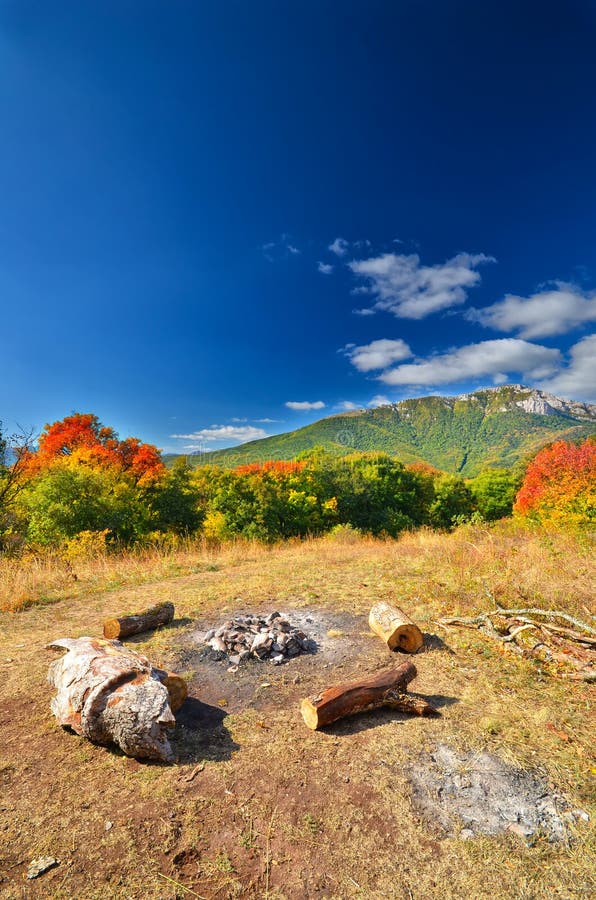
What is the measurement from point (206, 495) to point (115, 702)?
1415 centimetres

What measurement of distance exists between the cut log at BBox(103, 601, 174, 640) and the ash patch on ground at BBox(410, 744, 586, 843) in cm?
427

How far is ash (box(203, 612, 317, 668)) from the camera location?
4.99 m

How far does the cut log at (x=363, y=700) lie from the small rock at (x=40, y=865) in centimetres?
202

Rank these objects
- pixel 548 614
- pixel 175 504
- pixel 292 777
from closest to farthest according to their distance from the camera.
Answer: pixel 292 777 → pixel 548 614 → pixel 175 504

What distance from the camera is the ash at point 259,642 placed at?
4988mm

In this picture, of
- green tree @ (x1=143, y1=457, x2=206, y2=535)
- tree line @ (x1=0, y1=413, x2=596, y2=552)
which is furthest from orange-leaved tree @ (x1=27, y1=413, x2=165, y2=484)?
green tree @ (x1=143, y1=457, x2=206, y2=535)

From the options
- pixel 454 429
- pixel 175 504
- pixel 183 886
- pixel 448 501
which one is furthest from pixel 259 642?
pixel 454 429

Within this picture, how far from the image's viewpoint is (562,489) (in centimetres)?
1725

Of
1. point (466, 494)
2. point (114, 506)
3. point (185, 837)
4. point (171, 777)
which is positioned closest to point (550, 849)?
point (185, 837)

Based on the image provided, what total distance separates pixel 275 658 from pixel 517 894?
10.4 ft

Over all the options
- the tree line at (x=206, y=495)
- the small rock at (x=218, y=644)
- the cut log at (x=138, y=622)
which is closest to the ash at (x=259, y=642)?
the small rock at (x=218, y=644)

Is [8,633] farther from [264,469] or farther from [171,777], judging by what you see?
[264,469]

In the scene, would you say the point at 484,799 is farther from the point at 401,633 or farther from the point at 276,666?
the point at 276,666

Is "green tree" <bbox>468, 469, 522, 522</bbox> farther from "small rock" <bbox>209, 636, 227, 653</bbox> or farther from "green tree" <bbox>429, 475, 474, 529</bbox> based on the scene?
"small rock" <bbox>209, 636, 227, 653</bbox>
